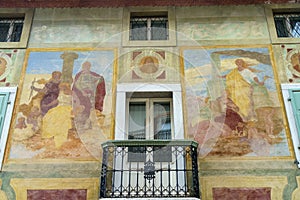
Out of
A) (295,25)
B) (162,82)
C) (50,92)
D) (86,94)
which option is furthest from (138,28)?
(295,25)

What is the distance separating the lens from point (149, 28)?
860cm

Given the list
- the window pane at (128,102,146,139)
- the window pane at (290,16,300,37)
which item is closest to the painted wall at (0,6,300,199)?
the window pane at (128,102,146,139)

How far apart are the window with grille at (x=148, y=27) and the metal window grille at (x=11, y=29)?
8.81ft

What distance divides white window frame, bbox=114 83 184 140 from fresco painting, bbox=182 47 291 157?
168mm

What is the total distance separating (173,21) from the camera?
28.0 ft

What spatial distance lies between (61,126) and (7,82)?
1.66 meters

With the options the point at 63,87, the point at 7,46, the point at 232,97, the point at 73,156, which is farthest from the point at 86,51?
Answer: the point at 232,97

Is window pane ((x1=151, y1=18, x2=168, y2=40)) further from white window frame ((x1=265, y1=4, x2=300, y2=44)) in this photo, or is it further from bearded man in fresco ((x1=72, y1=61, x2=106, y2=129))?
white window frame ((x1=265, y1=4, x2=300, y2=44))

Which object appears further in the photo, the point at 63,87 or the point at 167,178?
the point at 63,87

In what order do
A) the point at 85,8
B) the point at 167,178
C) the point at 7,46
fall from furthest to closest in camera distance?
1. the point at 85,8
2. the point at 7,46
3. the point at 167,178

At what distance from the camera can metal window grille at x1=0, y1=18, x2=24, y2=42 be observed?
27.6 feet

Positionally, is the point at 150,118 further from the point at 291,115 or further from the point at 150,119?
the point at 291,115

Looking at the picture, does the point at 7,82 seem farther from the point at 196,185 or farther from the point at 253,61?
the point at 253,61

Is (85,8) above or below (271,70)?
above
